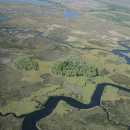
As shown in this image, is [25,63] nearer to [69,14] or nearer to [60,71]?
[60,71]

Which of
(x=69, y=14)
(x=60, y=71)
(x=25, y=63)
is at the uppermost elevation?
(x=69, y=14)

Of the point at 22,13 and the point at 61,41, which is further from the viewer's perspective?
the point at 22,13

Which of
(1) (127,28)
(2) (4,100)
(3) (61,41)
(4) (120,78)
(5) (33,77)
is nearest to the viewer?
(2) (4,100)

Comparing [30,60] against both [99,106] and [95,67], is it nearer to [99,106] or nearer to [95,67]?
[95,67]

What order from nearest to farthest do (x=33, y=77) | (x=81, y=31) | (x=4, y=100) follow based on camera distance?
(x=4, y=100) < (x=33, y=77) < (x=81, y=31)

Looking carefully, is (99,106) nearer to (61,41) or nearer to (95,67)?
(95,67)

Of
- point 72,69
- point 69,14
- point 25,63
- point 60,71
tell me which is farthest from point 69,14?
point 60,71

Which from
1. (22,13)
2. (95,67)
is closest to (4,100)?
(95,67)
